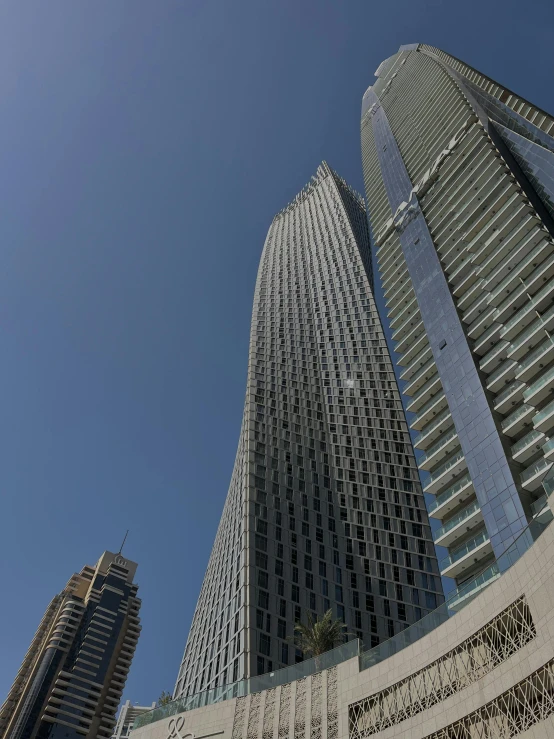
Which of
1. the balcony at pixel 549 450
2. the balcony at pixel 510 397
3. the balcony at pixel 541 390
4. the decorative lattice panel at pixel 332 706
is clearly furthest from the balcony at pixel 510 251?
the decorative lattice panel at pixel 332 706

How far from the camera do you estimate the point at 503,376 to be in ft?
186

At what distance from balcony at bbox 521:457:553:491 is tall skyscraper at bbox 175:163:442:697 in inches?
965

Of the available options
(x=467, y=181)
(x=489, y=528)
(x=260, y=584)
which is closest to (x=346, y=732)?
(x=489, y=528)

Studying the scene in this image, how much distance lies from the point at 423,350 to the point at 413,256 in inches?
582

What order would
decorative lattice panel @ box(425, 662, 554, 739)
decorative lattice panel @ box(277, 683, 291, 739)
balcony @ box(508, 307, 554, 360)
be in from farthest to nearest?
balcony @ box(508, 307, 554, 360), decorative lattice panel @ box(277, 683, 291, 739), decorative lattice panel @ box(425, 662, 554, 739)

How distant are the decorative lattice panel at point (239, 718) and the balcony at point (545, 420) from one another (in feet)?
94.6

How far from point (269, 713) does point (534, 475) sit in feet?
83.9

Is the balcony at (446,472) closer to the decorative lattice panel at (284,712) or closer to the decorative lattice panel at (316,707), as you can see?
the decorative lattice panel at (316,707)

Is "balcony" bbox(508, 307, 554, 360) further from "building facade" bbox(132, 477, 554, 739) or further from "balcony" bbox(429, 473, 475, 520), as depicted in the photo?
"building facade" bbox(132, 477, 554, 739)

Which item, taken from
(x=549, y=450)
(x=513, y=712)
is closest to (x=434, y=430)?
(x=549, y=450)

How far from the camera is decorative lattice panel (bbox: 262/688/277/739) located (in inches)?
1447

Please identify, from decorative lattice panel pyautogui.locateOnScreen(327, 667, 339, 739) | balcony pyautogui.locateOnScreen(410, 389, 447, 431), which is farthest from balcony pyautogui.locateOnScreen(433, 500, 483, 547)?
decorative lattice panel pyautogui.locateOnScreen(327, 667, 339, 739)

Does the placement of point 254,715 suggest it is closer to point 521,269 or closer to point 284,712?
point 284,712

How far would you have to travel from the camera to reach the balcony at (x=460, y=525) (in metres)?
51.7
